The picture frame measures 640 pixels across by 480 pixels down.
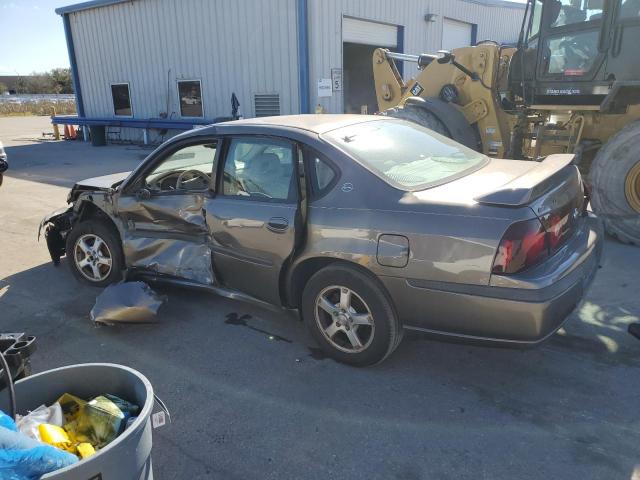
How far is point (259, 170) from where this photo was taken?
367 cm

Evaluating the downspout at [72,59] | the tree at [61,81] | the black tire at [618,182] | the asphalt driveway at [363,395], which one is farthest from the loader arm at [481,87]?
the tree at [61,81]

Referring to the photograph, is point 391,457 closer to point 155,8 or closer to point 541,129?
point 541,129

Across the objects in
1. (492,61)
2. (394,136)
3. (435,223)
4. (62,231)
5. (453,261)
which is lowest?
(62,231)

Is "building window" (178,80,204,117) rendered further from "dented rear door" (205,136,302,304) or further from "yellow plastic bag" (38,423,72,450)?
"yellow plastic bag" (38,423,72,450)

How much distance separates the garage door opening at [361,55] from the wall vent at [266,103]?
7.32 ft

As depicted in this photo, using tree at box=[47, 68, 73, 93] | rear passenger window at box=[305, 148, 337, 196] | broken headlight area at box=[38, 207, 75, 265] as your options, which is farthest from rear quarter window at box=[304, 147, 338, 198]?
tree at box=[47, 68, 73, 93]

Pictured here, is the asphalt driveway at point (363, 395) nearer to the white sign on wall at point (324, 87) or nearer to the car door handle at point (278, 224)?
the car door handle at point (278, 224)

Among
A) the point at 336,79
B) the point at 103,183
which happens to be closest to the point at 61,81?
the point at 336,79

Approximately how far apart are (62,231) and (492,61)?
6153 millimetres

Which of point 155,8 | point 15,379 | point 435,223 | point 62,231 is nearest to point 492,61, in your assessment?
point 435,223

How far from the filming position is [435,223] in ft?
9.27

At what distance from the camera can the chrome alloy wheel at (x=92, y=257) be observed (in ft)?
15.2

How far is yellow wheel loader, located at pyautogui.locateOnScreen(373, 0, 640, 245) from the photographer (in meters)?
5.67

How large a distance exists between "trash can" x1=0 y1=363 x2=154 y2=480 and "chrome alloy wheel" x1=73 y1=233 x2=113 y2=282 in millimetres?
2518
